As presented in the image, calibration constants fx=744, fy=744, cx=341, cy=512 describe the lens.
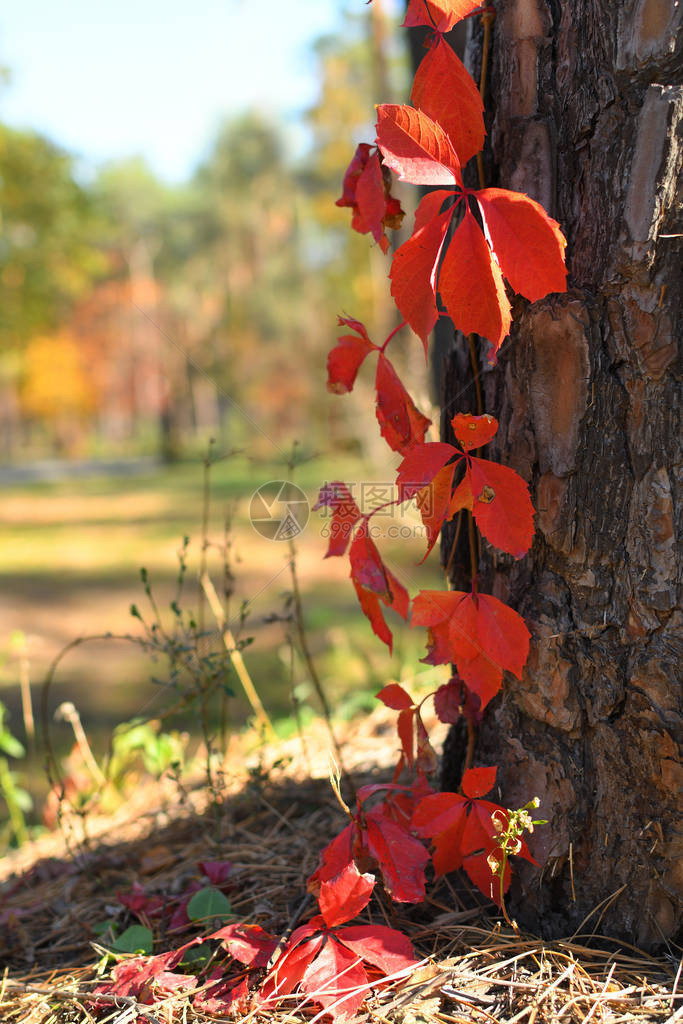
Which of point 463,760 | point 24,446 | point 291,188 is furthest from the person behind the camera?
point 24,446

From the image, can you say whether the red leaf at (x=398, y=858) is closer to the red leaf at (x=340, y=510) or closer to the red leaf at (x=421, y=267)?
the red leaf at (x=340, y=510)

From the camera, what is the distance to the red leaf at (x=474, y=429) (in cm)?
90

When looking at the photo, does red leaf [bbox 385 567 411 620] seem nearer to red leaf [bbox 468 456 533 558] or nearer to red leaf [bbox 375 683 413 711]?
red leaf [bbox 375 683 413 711]

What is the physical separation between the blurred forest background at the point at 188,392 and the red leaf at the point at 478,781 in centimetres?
33

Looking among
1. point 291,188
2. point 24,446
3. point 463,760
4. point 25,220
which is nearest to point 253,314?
point 291,188

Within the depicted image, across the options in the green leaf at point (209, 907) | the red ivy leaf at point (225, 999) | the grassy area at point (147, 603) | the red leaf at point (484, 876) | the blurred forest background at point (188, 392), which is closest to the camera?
the red ivy leaf at point (225, 999)

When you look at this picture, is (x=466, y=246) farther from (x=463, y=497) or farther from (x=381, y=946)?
(x=381, y=946)

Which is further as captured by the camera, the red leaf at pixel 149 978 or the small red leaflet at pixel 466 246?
the red leaf at pixel 149 978

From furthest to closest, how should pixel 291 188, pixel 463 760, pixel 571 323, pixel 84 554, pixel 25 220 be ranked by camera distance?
pixel 291 188, pixel 25 220, pixel 84 554, pixel 463 760, pixel 571 323

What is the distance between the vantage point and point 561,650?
3.35ft

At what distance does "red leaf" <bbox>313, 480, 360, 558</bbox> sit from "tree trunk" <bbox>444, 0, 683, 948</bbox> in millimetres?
224

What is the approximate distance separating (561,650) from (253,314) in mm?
28053

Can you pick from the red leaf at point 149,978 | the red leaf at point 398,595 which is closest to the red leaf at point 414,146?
the red leaf at point 398,595

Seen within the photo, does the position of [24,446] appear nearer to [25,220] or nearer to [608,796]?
[25,220]
